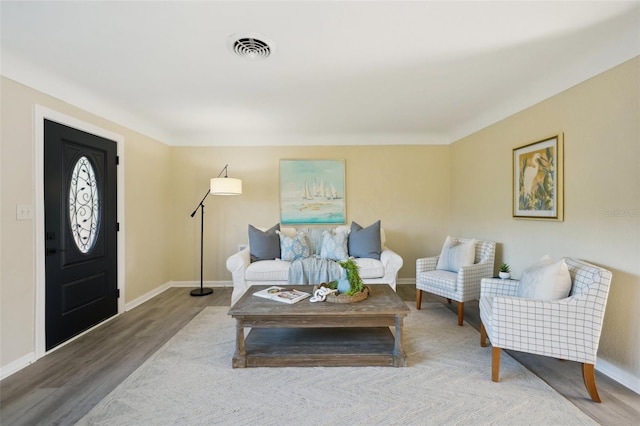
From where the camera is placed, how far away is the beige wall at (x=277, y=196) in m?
4.50

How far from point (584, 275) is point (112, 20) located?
3.47m

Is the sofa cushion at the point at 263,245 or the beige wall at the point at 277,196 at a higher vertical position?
the beige wall at the point at 277,196

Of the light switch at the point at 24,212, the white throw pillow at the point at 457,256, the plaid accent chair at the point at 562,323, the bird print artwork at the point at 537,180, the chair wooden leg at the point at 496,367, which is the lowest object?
the chair wooden leg at the point at 496,367

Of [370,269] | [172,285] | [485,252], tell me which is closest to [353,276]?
[370,269]

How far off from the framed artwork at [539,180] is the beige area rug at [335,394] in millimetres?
1402

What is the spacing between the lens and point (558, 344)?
1871mm

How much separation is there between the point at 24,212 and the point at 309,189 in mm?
3122

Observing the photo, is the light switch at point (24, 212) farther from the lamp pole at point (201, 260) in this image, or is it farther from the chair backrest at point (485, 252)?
the chair backrest at point (485, 252)

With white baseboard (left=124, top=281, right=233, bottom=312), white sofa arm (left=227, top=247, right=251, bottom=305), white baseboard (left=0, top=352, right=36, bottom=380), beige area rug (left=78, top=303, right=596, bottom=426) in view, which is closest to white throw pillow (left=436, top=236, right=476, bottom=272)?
beige area rug (left=78, top=303, right=596, bottom=426)

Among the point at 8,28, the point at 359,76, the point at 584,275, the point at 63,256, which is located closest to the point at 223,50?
the point at 359,76

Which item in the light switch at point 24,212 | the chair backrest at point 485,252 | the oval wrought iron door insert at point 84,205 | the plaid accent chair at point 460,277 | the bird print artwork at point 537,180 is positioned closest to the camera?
the light switch at point 24,212

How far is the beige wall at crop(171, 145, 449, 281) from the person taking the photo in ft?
14.8

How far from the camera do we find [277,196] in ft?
14.8

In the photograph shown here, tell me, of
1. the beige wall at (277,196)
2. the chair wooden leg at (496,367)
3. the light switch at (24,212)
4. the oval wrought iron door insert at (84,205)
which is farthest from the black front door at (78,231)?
the chair wooden leg at (496,367)
